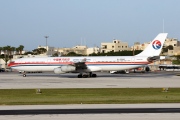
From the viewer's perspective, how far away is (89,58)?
65938 mm

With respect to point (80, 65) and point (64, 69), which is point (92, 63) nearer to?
point (80, 65)

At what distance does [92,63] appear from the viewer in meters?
65.4

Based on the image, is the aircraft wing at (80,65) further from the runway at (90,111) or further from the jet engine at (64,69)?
the runway at (90,111)

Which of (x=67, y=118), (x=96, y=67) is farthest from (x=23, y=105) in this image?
(x=96, y=67)

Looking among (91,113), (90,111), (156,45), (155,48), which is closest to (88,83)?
(155,48)

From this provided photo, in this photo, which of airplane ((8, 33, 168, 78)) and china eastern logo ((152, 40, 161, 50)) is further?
china eastern logo ((152, 40, 161, 50))

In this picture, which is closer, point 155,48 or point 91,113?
point 91,113

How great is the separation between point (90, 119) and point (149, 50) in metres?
49.9

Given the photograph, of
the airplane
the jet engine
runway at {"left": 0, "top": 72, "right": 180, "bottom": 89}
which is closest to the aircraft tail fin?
the airplane

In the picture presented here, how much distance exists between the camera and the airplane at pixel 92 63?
211ft

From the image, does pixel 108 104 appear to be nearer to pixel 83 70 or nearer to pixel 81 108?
pixel 81 108

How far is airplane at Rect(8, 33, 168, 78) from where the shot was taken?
211 feet

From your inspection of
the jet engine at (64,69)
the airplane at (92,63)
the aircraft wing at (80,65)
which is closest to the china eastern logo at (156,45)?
the airplane at (92,63)

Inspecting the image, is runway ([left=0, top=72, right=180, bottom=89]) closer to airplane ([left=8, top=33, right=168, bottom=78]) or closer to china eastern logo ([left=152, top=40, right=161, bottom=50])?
airplane ([left=8, top=33, right=168, bottom=78])
